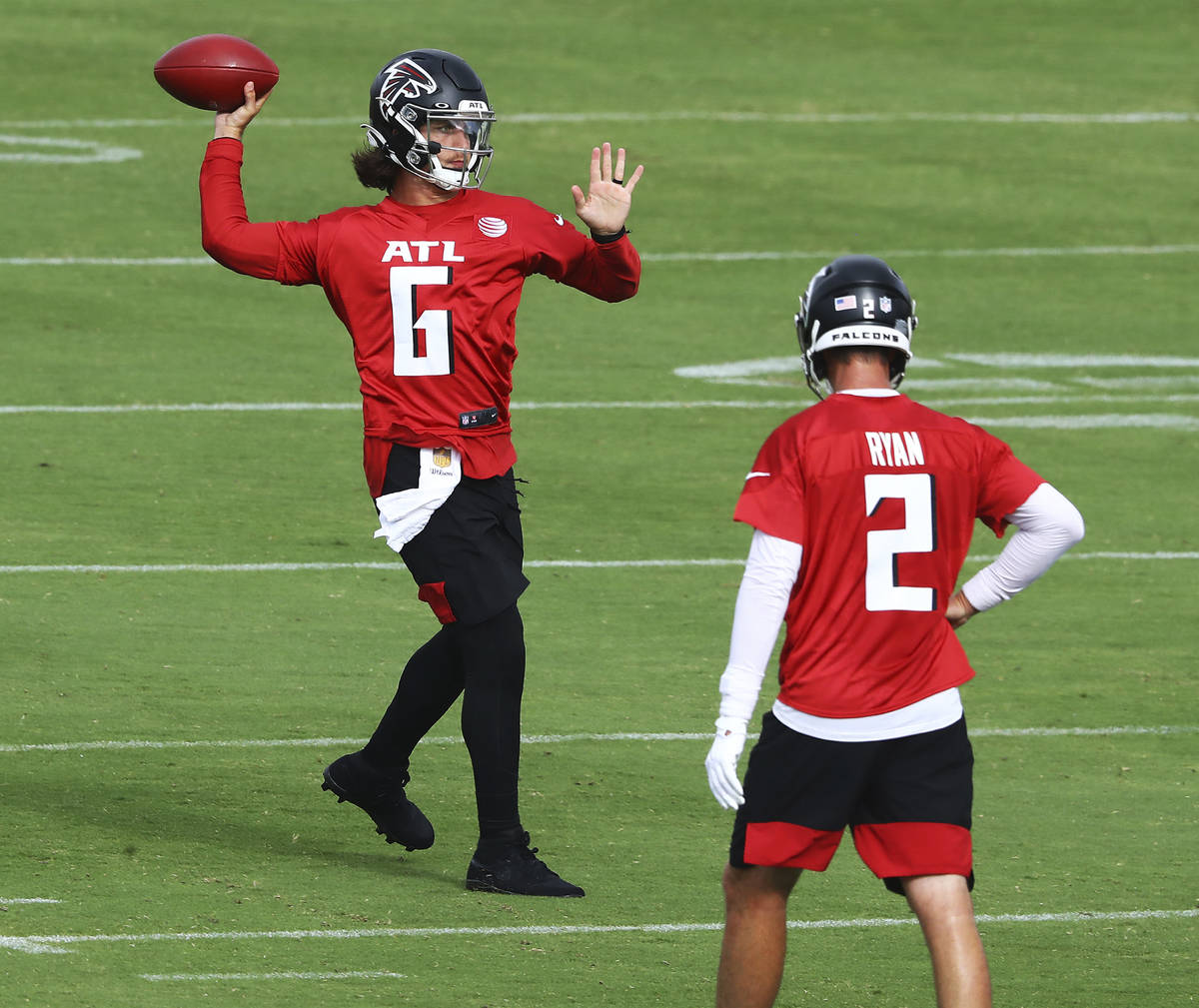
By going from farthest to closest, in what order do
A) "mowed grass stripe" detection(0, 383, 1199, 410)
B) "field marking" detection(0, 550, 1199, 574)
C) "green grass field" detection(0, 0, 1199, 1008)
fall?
1. "mowed grass stripe" detection(0, 383, 1199, 410)
2. "field marking" detection(0, 550, 1199, 574)
3. "green grass field" detection(0, 0, 1199, 1008)

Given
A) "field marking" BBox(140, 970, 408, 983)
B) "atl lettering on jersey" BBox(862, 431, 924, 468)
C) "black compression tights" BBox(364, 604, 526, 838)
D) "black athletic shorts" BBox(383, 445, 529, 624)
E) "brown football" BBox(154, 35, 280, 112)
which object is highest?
"brown football" BBox(154, 35, 280, 112)

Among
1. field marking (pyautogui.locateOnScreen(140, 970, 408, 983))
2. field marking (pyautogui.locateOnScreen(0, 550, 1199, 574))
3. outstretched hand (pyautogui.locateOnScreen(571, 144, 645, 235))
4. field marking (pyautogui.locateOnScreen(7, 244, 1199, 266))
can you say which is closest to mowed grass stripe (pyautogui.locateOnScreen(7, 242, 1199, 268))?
field marking (pyautogui.locateOnScreen(7, 244, 1199, 266))

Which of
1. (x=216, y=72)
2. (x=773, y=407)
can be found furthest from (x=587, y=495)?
(x=216, y=72)

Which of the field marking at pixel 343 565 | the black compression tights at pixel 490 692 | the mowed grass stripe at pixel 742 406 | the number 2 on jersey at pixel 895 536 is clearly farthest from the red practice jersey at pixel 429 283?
the mowed grass stripe at pixel 742 406

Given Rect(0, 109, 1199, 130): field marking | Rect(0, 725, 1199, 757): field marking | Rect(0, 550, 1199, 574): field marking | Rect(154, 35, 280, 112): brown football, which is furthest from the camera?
Rect(0, 109, 1199, 130): field marking

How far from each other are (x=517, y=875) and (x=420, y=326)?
1505 mm

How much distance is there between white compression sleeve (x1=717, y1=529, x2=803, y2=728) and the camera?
15.8 ft

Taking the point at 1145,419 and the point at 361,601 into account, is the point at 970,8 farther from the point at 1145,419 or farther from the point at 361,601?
the point at 361,601

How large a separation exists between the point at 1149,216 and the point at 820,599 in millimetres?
15305

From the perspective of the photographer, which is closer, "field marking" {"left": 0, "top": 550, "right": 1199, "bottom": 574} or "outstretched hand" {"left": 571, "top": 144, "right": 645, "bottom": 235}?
"outstretched hand" {"left": 571, "top": 144, "right": 645, "bottom": 235}

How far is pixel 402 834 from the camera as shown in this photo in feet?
22.6

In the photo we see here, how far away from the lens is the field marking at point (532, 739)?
796 centimetres

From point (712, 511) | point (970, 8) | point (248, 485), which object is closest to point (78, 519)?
point (248, 485)

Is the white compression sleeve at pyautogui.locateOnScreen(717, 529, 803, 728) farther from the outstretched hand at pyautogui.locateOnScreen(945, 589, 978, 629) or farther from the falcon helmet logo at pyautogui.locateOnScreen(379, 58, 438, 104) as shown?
the falcon helmet logo at pyautogui.locateOnScreen(379, 58, 438, 104)
